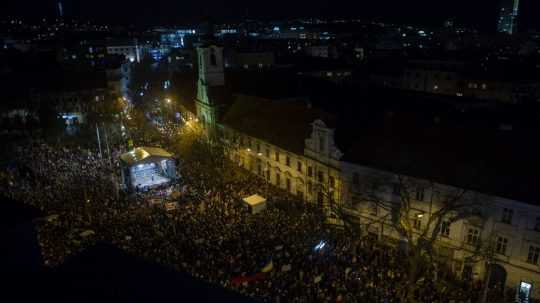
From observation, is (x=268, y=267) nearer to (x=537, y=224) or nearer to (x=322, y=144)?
(x=322, y=144)

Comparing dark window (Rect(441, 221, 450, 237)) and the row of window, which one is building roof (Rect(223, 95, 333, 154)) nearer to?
the row of window

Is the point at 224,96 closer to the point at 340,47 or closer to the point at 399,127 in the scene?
the point at 399,127

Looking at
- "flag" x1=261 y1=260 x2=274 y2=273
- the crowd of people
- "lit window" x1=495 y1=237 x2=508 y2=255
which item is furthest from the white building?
"flag" x1=261 y1=260 x2=274 y2=273

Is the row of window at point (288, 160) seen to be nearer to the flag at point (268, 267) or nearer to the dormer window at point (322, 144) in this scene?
the dormer window at point (322, 144)

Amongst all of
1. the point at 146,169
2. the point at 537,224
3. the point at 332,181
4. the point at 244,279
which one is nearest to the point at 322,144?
the point at 332,181

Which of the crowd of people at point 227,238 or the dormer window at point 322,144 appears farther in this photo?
the dormer window at point 322,144

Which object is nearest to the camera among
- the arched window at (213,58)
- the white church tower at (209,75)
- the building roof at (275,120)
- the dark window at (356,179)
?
the dark window at (356,179)

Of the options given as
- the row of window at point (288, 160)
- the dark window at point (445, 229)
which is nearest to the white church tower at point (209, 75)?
the row of window at point (288, 160)
